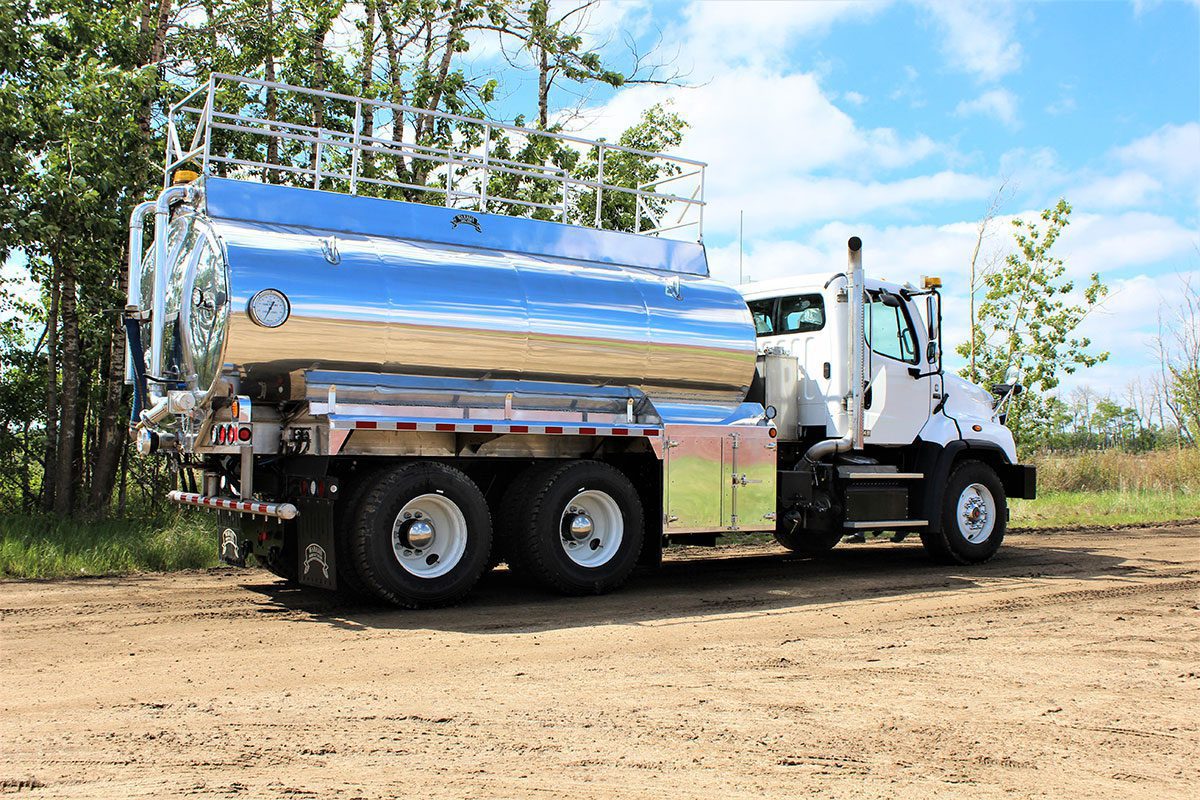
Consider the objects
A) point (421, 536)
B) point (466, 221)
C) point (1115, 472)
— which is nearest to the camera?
point (421, 536)

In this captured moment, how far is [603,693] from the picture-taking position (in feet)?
20.9

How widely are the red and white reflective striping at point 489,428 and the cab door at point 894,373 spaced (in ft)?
10.7

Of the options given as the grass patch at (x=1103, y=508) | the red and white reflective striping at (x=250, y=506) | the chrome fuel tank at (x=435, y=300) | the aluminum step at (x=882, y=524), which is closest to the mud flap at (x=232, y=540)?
the red and white reflective striping at (x=250, y=506)

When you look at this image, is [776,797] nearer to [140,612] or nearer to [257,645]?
[257,645]

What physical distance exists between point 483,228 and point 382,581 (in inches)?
142

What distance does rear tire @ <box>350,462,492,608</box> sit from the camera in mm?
8852

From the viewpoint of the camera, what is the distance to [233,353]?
28.9ft

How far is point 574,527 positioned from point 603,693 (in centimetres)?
367

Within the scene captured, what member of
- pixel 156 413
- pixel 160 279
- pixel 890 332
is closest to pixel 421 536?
pixel 156 413

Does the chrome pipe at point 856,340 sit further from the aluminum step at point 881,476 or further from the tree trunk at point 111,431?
the tree trunk at point 111,431

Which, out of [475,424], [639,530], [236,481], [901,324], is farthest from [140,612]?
[901,324]

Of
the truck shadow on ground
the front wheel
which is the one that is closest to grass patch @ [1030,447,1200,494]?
the truck shadow on ground

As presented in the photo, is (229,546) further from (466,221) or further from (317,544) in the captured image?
(466,221)

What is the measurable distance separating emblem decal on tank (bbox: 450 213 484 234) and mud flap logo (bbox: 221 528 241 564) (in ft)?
11.6
